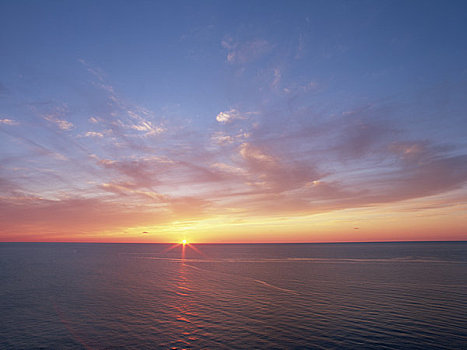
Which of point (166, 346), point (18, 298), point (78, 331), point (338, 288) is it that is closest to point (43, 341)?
point (78, 331)

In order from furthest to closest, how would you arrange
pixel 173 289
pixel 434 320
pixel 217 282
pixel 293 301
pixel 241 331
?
pixel 217 282
pixel 173 289
pixel 293 301
pixel 434 320
pixel 241 331

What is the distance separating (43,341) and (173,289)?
35.6 meters

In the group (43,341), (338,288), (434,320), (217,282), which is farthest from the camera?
(217,282)

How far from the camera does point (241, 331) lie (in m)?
34.8

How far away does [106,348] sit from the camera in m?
30.0

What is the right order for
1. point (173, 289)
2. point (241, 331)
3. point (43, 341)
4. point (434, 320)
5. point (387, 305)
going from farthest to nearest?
point (173, 289) → point (387, 305) → point (434, 320) → point (241, 331) → point (43, 341)

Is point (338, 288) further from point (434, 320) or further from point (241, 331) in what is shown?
point (241, 331)

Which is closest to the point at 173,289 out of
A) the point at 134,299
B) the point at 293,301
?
the point at 134,299

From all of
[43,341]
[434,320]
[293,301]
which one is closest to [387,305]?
[434,320]

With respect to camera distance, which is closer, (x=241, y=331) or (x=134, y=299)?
(x=241, y=331)

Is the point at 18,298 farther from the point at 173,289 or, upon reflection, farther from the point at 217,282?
the point at 217,282

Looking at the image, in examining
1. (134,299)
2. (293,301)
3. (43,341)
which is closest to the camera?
(43,341)

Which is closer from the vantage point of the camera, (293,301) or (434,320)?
(434,320)

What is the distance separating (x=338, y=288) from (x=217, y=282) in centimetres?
3190
